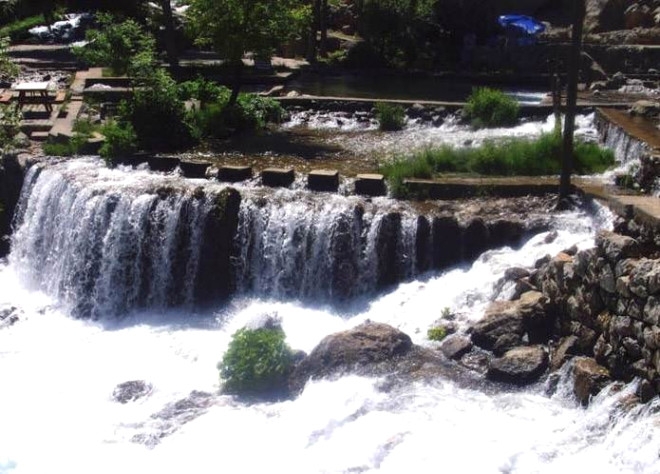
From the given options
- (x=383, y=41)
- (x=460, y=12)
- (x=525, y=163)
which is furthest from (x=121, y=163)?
(x=460, y=12)

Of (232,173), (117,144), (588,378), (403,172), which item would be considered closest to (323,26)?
(117,144)

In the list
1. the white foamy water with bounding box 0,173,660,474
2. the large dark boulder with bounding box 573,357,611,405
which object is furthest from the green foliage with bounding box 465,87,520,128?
the large dark boulder with bounding box 573,357,611,405

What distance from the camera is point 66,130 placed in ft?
55.3

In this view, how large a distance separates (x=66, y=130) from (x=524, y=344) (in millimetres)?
10649

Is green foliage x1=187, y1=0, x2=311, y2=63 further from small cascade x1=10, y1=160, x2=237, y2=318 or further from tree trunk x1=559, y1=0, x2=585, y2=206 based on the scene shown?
tree trunk x1=559, y1=0, x2=585, y2=206

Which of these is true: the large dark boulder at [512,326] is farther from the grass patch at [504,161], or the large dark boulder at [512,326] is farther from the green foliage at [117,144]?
the green foliage at [117,144]

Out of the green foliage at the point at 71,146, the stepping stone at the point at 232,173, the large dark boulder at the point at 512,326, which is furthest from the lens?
the green foliage at the point at 71,146

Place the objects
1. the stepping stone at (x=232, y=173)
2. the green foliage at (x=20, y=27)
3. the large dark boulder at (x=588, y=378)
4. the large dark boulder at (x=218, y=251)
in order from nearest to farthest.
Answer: the large dark boulder at (x=588, y=378) → the large dark boulder at (x=218, y=251) → the stepping stone at (x=232, y=173) → the green foliage at (x=20, y=27)

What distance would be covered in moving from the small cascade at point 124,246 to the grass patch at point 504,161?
315cm

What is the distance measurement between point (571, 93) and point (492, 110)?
5.95 metres

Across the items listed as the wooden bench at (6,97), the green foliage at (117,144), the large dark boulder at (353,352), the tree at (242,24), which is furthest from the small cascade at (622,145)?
the wooden bench at (6,97)

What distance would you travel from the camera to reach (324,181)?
1357 centimetres

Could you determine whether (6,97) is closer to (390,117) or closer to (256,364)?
(390,117)

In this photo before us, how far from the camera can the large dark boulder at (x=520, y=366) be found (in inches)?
370
